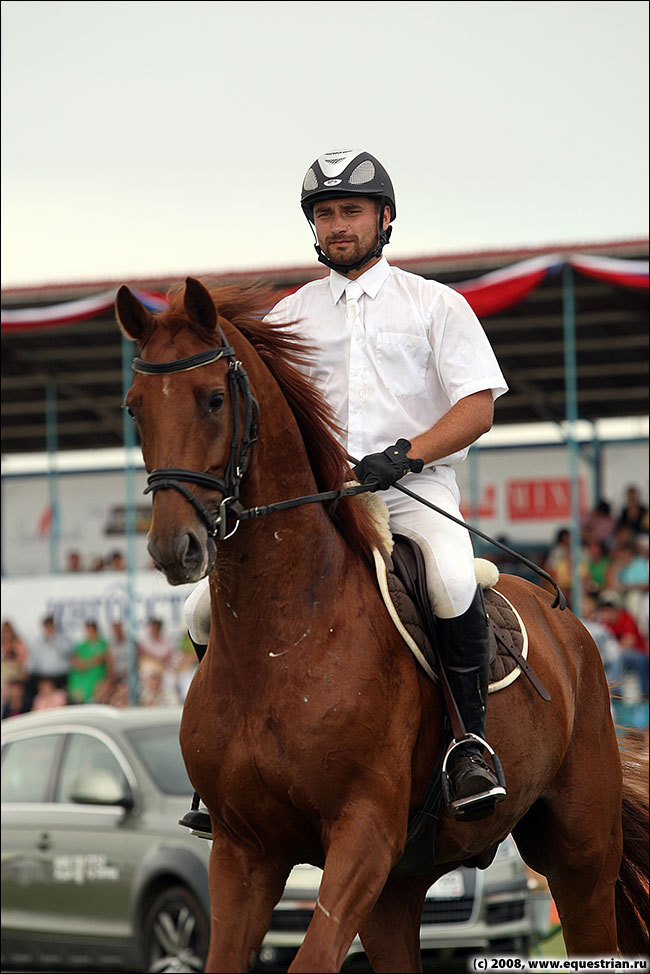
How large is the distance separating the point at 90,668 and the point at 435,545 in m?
12.7

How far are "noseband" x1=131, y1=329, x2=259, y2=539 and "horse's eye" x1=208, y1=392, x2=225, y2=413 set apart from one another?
7 centimetres

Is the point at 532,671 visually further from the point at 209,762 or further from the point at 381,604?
the point at 209,762

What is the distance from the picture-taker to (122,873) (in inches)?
426

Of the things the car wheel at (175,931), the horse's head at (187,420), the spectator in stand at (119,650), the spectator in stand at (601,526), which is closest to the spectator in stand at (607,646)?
the spectator in stand at (601,526)

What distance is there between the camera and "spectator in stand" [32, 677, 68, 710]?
687 inches

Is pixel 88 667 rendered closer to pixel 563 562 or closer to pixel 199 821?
pixel 563 562

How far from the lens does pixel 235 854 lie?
201 inches

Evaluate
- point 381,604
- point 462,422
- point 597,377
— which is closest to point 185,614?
point 381,604

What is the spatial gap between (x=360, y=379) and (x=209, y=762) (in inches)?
63.6

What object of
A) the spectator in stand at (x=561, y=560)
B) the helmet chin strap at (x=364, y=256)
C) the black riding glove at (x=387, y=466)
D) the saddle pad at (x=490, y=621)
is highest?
the helmet chin strap at (x=364, y=256)

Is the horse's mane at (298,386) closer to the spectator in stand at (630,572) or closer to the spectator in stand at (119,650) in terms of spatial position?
the spectator in stand at (630,572)

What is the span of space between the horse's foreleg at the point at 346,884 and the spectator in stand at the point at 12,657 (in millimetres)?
13747

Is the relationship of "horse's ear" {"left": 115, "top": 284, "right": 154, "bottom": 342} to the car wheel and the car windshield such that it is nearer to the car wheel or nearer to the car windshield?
the car wheel

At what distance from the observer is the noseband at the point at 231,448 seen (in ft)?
15.1
